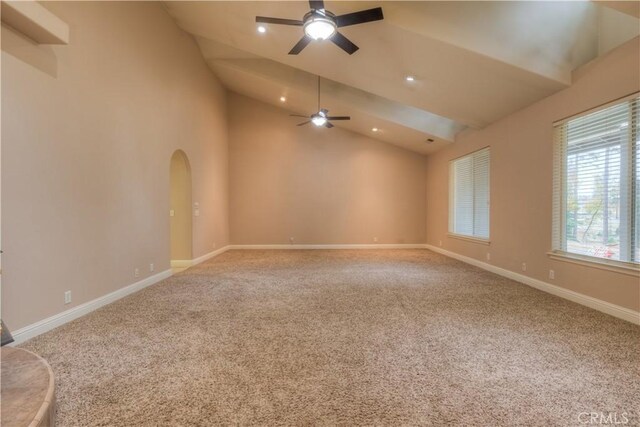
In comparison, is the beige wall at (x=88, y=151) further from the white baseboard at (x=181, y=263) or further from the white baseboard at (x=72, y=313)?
the white baseboard at (x=181, y=263)

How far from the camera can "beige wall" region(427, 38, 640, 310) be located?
3.37 metres

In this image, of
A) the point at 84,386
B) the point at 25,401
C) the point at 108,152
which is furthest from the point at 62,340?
the point at 108,152

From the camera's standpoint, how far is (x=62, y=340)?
2.80m

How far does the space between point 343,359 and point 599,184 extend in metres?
3.67

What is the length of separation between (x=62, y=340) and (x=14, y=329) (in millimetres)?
373

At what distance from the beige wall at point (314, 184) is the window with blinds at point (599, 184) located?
197 inches

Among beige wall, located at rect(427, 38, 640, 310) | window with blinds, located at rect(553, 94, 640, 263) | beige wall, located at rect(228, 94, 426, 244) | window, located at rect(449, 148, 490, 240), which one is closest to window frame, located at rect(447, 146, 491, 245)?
window, located at rect(449, 148, 490, 240)

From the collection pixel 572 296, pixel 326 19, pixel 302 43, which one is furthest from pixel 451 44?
pixel 572 296

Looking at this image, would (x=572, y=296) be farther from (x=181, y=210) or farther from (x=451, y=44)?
(x=181, y=210)

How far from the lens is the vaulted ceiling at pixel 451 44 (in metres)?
3.79

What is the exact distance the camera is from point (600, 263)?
359 cm

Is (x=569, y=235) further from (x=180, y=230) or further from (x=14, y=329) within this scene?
(x=180, y=230)

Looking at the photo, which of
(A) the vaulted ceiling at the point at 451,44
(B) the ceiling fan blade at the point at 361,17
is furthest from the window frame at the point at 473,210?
(B) the ceiling fan blade at the point at 361,17
